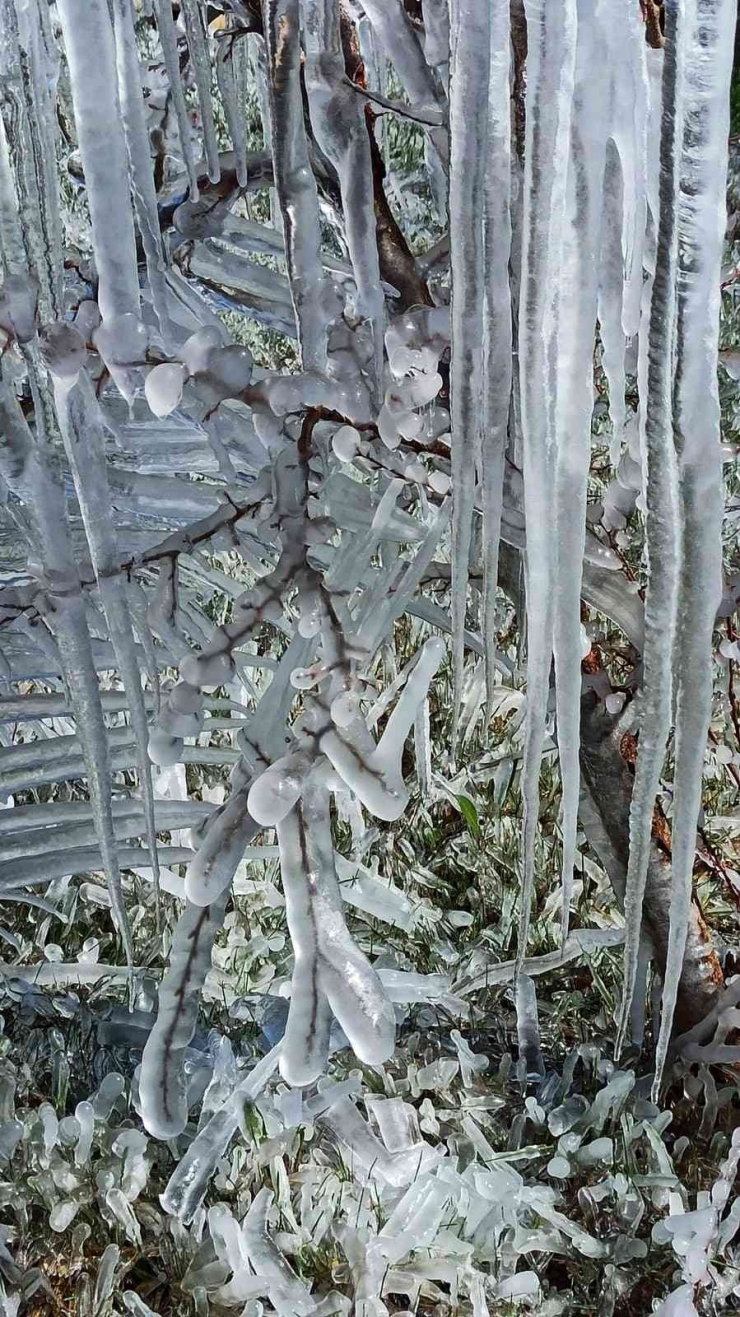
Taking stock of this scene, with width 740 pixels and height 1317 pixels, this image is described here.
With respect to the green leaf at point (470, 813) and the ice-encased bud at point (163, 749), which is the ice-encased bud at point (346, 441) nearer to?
the ice-encased bud at point (163, 749)

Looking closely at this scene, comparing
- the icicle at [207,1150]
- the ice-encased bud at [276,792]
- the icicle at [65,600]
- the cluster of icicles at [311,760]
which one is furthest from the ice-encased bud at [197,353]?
the icicle at [207,1150]

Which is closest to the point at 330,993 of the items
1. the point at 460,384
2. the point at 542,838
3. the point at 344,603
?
the point at 344,603

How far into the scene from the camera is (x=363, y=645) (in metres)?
0.63

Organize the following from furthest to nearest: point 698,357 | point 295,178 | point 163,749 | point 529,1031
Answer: point 529,1031 → point 163,749 → point 295,178 → point 698,357

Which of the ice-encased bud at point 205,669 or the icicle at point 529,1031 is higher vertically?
the ice-encased bud at point 205,669

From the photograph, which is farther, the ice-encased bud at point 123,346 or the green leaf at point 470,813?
the green leaf at point 470,813

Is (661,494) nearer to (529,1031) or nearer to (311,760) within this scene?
(311,760)

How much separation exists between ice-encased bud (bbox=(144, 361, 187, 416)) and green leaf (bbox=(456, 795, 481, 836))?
994 mm

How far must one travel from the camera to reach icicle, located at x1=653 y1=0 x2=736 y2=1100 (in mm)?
308

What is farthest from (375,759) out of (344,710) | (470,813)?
(470,813)

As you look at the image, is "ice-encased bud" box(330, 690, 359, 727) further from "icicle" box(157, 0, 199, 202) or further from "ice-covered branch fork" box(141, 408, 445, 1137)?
"icicle" box(157, 0, 199, 202)

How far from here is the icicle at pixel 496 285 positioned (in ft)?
1.16

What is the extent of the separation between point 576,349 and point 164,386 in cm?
26

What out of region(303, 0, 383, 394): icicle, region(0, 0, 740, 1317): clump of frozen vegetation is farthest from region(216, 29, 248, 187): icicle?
region(303, 0, 383, 394): icicle
